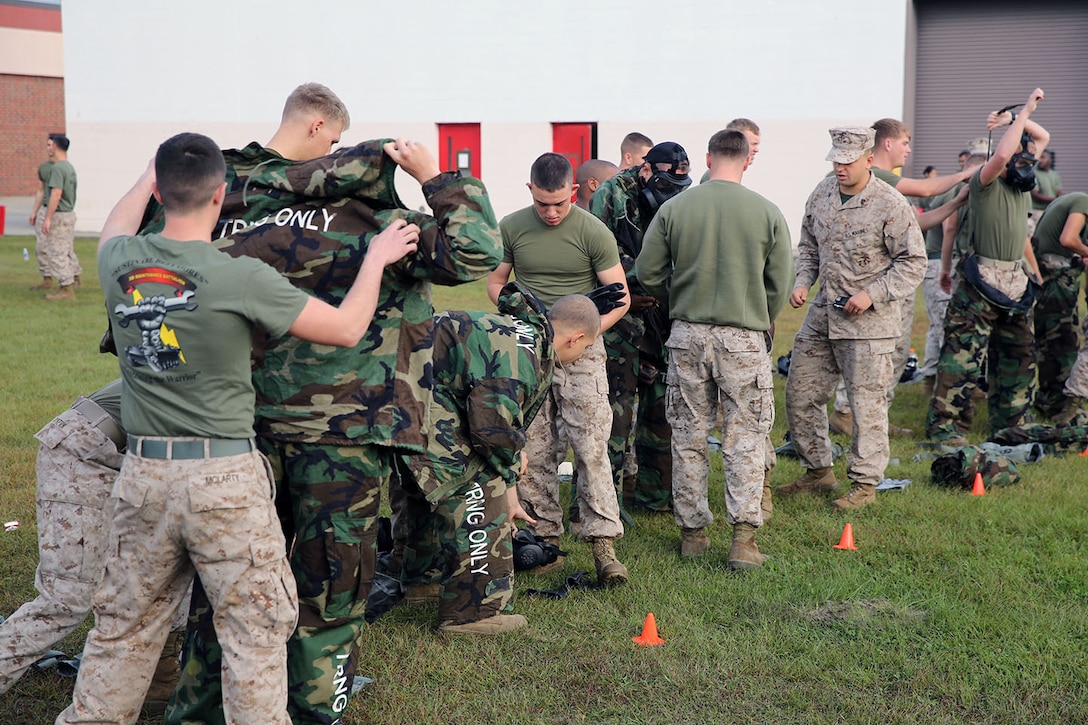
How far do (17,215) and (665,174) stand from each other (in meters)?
31.4

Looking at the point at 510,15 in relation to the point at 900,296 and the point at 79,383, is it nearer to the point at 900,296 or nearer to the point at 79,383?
the point at 79,383

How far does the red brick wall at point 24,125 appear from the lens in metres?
40.9

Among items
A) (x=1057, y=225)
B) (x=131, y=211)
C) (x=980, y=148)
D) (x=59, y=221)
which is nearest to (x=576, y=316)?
(x=131, y=211)

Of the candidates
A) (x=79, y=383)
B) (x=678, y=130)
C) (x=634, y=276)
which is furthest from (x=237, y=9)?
(x=634, y=276)

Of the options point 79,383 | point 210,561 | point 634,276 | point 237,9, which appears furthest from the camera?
point 237,9

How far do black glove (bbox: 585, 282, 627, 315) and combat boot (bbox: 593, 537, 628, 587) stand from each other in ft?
4.31

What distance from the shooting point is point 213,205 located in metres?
3.19

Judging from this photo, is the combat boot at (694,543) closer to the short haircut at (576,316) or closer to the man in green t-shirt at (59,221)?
the short haircut at (576,316)

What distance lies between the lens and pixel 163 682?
416 centimetres

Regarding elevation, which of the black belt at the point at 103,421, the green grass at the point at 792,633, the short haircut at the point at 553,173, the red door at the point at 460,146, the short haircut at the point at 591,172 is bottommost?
the green grass at the point at 792,633

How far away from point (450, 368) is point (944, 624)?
8.84 feet

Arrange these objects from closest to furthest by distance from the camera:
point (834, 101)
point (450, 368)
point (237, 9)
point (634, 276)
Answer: point (450, 368) → point (634, 276) → point (834, 101) → point (237, 9)

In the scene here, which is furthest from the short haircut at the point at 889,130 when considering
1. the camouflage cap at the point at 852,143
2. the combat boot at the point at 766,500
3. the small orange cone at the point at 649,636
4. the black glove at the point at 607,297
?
the small orange cone at the point at 649,636

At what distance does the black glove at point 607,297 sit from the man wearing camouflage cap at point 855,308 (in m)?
1.51
